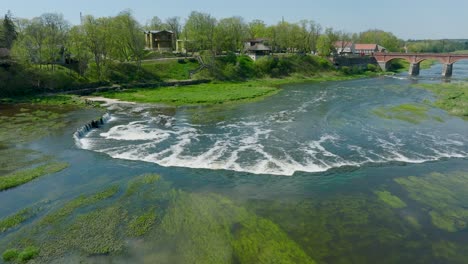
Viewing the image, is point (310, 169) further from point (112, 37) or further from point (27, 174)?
point (112, 37)

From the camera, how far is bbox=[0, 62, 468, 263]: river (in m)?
20.5

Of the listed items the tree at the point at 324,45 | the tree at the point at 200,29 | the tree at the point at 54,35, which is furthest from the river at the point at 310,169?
the tree at the point at 324,45

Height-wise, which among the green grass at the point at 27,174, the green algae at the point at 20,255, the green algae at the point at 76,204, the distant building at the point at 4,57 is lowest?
the green algae at the point at 20,255

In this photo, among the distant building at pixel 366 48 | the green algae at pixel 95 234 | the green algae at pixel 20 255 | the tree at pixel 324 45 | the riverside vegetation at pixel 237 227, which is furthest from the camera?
the distant building at pixel 366 48

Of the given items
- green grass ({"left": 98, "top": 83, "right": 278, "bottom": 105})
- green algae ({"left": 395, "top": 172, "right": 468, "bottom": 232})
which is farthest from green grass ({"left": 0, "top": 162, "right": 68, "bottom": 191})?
green grass ({"left": 98, "top": 83, "right": 278, "bottom": 105})

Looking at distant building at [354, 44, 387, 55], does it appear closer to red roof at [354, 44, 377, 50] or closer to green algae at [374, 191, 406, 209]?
red roof at [354, 44, 377, 50]

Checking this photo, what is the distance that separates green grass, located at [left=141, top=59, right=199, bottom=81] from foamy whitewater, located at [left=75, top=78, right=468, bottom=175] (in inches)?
1236

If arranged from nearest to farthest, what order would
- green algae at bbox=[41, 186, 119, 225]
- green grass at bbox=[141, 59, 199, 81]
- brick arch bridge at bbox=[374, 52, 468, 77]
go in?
green algae at bbox=[41, 186, 119, 225]
green grass at bbox=[141, 59, 199, 81]
brick arch bridge at bbox=[374, 52, 468, 77]

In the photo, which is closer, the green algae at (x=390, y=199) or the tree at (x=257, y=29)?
the green algae at (x=390, y=199)

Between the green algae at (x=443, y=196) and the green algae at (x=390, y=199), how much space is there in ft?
4.69

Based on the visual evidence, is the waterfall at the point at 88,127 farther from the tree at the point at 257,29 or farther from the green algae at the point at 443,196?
the tree at the point at 257,29

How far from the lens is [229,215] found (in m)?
22.7

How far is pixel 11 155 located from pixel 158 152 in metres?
15.3

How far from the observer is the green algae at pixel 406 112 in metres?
51.2
